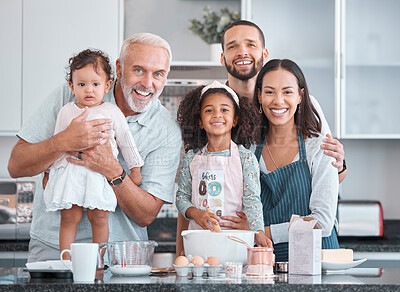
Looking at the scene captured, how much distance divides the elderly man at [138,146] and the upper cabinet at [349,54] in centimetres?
117

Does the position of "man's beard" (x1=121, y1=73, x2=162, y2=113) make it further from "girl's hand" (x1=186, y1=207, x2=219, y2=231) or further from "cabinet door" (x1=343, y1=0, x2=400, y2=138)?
"cabinet door" (x1=343, y1=0, x2=400, y2=138)

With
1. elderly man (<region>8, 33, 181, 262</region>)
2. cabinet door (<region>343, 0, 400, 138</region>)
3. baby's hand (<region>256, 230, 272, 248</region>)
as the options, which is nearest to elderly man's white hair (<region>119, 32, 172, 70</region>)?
elderly man (<region>8, 33, 181, 262</region>)

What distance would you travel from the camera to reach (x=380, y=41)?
2.60m

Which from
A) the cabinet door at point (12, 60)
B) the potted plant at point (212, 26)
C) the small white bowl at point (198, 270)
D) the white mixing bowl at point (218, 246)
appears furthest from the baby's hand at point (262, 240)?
the cabinet door at point (12, 60)

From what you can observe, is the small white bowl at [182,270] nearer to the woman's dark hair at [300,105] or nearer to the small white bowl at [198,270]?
the small white bowl at [198,270]

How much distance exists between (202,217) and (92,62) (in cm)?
43

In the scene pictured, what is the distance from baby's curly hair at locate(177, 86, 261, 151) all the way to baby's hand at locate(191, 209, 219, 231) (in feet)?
0.54

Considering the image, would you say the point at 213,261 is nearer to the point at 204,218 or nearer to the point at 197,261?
the point at 197,261

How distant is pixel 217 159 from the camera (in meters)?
1.40

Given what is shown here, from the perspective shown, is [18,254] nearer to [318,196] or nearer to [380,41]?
[318,196]

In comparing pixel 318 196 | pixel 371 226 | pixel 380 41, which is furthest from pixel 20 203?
pixel 380 41

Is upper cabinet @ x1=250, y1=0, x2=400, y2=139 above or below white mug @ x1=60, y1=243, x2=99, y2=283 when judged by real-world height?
above

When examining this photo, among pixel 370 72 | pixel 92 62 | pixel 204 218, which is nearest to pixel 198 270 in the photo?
pixel 204 218

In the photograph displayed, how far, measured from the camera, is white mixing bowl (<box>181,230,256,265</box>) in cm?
119
